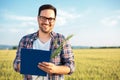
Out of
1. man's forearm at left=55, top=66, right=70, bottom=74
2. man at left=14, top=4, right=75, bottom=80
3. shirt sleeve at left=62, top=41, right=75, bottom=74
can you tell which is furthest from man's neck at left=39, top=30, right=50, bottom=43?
man's forearm at left=55, top=66, right=70, bottom=74

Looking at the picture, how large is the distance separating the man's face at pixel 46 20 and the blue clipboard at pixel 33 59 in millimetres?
410

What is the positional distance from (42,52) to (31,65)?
5.8 inches

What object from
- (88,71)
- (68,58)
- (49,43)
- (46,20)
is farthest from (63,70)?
(88,71)

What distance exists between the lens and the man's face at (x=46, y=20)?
2.84 m

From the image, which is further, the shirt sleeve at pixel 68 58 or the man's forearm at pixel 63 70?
the shirt sleeve at pixel 68 58

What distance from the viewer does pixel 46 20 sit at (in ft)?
9.31

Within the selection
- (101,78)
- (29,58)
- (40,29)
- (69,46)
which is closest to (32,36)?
(40,29)

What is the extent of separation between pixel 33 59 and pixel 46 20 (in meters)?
0.50

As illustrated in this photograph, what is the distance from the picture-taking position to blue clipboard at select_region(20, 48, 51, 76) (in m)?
2.46

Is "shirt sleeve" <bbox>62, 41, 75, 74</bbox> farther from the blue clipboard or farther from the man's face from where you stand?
the blue clipboard

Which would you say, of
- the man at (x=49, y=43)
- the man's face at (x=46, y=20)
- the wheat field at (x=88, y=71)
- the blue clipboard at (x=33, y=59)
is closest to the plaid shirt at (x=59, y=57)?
the man at (x=49, y=43)

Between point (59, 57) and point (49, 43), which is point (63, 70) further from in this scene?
point (49, 43)

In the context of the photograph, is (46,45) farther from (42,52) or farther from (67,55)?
(42,52)

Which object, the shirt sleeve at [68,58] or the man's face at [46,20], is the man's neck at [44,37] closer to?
the man's face at [46,20]
